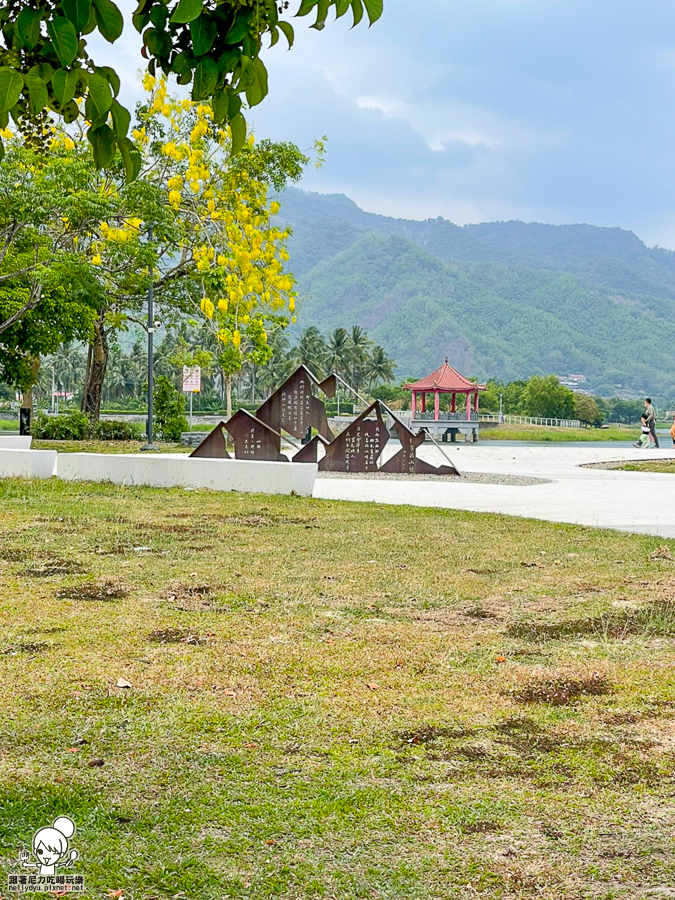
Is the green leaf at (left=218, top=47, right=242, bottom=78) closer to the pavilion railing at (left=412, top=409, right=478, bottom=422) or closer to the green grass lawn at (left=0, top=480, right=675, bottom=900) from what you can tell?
the green grass lawn at (left=0, top=480, right=675, bottom=900)

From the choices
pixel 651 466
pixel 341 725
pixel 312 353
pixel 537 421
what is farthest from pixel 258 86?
pixel 312 353

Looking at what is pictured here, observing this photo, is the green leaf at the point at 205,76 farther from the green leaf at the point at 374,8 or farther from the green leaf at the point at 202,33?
the green leaf at the point at 374,8

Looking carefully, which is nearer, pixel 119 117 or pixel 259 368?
pixel 119 117

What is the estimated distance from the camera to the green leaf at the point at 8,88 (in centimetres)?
198

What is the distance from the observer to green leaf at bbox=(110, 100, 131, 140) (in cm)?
215

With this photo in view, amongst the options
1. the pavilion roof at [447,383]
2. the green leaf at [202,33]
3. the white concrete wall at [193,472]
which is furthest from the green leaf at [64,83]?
the pavilion roof at [447,383]

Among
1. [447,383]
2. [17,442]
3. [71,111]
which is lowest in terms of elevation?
[17,442]

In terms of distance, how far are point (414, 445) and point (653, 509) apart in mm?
6751

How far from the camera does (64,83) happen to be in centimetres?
204

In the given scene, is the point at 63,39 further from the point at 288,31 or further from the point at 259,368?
the point at 259,368

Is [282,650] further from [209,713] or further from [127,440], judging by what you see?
[127,440]

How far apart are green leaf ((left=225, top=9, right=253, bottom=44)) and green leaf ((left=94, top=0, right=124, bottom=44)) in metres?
0.29

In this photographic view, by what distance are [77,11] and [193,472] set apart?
11831mm

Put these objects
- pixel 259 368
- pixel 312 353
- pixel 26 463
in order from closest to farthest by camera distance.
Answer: pixel 26 463
pixel 259 368
pixel 312 353
